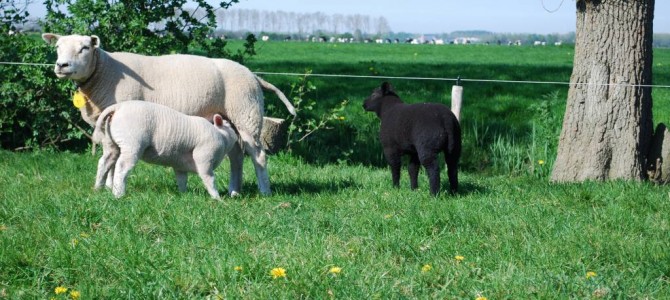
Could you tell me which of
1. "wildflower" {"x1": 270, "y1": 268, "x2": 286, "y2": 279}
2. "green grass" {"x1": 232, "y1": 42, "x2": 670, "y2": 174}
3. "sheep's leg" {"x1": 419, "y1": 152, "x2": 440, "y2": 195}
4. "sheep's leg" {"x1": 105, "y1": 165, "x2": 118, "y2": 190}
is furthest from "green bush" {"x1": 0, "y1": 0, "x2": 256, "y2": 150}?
"wildflower" {"x1": 270, "y1": 268, "x2": 286, "y2": 279}

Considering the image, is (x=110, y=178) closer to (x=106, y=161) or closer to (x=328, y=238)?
(x=106, y=161)

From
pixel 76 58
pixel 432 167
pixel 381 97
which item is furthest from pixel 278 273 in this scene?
pixel 381 97

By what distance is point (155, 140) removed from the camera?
686 cm

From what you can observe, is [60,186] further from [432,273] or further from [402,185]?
[432,273]

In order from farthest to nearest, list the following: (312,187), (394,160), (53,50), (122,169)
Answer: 1. (53,50)
2. (312,187)
3. (394,160)
4. (122,169)

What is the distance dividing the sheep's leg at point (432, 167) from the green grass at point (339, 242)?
12 centimetres

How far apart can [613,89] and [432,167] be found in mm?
2229

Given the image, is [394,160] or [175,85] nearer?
[175,85]

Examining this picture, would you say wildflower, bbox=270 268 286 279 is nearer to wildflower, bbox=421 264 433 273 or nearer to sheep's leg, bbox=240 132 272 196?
wildflower, bbox=421 264 433 273

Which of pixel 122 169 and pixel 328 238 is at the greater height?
pixel 122 169

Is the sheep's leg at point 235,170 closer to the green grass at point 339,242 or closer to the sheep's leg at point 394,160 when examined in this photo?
the green grass at point 339,242

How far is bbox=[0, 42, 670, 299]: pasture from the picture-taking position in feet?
15.3

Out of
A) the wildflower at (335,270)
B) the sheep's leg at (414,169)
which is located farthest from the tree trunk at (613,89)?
the wildflower at (335,270)

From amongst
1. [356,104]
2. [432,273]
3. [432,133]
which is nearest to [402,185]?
[432,133]
